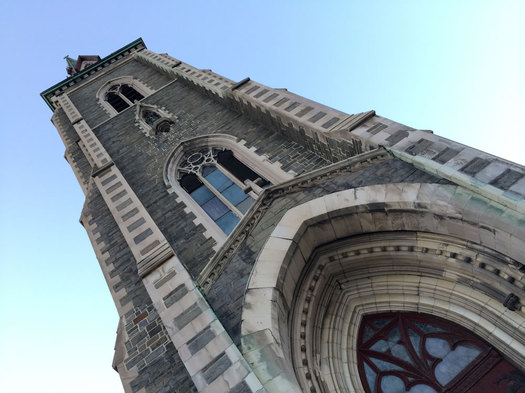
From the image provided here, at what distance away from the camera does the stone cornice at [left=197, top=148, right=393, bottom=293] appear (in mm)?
8531

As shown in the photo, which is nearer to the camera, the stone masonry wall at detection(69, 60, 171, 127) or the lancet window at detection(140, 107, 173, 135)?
the lancet window at detection(140, 107, 173, 135)

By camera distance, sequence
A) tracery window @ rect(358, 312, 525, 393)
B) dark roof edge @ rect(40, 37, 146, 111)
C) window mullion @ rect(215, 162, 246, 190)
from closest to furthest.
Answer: tracery window @ rect(358, 312, 525, 393) → window mullion @ rect(215, 162, 246, 190) → dark roof edge @ rect(40, 37, 146, 111)

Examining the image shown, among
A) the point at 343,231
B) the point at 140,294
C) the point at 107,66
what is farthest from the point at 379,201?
the point at 107,66

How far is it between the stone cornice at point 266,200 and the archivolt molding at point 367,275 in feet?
3.17

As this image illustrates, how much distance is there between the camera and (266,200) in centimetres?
957

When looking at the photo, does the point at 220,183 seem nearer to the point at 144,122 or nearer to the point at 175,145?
the point at 175,145

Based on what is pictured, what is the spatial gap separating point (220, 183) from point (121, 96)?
1150 cm

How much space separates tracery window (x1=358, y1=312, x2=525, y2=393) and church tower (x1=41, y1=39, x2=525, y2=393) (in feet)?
0.07

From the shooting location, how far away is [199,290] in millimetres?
8219

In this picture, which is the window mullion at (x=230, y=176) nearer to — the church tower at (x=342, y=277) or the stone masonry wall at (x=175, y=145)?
the church tower at (x=342, y=277)

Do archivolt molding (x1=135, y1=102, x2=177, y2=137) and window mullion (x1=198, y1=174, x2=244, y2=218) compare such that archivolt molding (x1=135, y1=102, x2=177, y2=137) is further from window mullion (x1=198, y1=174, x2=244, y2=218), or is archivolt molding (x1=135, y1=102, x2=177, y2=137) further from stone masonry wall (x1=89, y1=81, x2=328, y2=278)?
window mullion (x1=198, y1=174, x2=244, y2=218)

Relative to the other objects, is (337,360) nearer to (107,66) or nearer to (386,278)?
(386,278)

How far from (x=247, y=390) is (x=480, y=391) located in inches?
152

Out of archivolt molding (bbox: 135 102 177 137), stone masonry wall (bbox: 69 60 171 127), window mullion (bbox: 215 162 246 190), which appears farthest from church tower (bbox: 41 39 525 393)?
stone masonry wall (bbox: 69 60 171 127)
